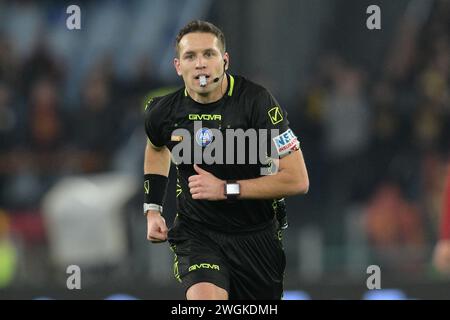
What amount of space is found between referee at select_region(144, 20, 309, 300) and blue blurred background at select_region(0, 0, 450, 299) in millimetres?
3713

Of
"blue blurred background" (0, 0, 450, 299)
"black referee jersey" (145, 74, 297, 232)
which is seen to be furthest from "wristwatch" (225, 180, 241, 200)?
"blue blurred background" (0, 0, 450, 299)

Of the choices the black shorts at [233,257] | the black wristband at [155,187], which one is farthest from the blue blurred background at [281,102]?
the black shorts at [233,257]

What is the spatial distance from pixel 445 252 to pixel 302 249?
4968mm

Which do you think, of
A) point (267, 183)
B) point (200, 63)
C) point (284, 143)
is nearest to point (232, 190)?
point (267, 183)

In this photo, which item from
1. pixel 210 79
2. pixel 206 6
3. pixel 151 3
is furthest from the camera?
pixel 151 3

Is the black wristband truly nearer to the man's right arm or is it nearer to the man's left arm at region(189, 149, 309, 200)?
the man's right arm

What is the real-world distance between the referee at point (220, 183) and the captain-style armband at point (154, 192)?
8 centimetres

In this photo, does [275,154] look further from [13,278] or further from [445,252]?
[13,278]

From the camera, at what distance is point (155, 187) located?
24.2 ft

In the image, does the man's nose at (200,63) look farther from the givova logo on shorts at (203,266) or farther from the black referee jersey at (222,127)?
the givova logo on shorts at (203,266)

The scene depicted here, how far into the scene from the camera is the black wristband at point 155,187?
7.34m

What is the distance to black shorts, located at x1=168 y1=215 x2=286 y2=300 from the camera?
269 inches

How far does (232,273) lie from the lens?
6.98m

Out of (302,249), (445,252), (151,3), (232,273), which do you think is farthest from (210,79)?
(151,3)
